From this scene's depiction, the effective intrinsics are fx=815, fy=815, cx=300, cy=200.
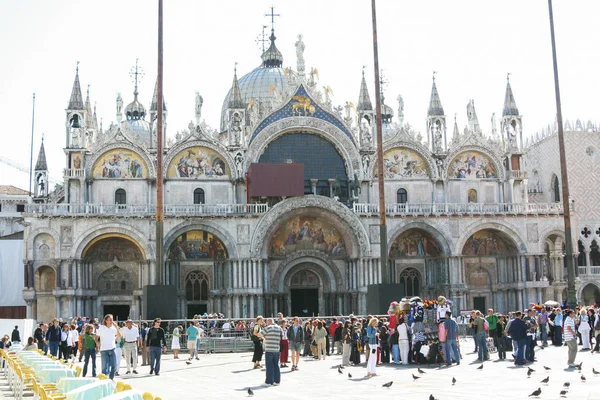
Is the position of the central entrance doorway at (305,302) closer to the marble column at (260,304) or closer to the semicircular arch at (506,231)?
the marble column at (260,304)

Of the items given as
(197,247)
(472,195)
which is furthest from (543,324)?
(197,247)

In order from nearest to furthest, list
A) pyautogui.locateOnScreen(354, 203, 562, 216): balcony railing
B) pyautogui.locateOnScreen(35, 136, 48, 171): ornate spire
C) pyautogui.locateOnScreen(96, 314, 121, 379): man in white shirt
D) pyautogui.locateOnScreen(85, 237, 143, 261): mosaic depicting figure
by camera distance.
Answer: pyautogui.locateOnScreen(96, 314, 121, 379): man in white shirt < pyautogui.locateOnScreen(85, 237, 143, 261): mosaic depicting figure < pyautogui.locateOnScreen(354, 203, 562, 216): balcony railing < pyautogui.locateOnScreen(35, 136, 48, 171): ornate spire

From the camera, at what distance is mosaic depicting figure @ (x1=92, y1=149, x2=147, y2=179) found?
2040 inches

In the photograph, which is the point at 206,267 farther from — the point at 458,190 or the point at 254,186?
the point at 458,190

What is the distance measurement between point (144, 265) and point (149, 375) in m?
24.6

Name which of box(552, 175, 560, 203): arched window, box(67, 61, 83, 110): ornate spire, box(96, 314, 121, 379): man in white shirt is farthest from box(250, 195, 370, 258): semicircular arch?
box(96, 314, 121, 379): man in white shirt

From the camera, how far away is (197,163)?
5269 centimetres

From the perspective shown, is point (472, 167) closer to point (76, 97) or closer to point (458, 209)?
point (458, 209)

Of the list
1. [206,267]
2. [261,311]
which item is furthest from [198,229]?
[261,311]

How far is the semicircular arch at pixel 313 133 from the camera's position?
52.7 meters

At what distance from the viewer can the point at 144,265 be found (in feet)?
163

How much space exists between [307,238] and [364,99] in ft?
34.6

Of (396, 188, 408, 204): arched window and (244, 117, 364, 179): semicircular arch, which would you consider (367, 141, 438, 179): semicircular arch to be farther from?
(244, 117, 364, 179): semicircular arch

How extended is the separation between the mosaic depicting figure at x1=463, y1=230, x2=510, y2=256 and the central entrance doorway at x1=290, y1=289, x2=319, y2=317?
10.4 meters
